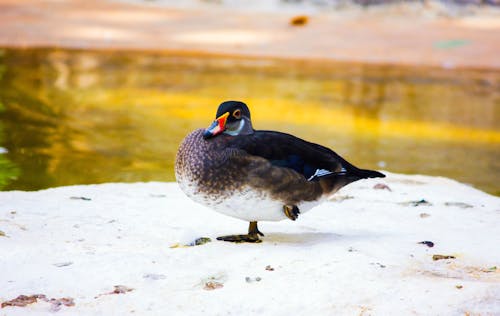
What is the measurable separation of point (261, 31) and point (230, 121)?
39.4ft

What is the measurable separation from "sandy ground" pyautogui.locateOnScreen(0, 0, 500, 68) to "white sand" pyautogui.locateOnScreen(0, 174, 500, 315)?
935 centimetres

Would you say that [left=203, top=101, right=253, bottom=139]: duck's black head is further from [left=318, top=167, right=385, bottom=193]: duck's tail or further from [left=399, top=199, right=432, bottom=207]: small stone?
[left=399, top=199, right=432, bottom=207]: small stone

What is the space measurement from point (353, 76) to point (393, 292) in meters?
9.29

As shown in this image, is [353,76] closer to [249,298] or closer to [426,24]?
[426,24]

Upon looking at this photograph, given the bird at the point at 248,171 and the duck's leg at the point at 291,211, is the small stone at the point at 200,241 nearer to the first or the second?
the bird at the point at 248,171

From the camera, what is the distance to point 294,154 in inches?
167

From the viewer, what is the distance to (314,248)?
13.4 ft

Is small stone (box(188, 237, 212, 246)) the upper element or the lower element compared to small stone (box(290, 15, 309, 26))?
lower

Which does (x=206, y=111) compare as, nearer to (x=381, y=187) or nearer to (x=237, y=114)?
(x=381, y=187)

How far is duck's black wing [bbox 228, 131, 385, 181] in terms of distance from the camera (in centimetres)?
412

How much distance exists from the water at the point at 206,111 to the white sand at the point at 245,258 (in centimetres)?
149

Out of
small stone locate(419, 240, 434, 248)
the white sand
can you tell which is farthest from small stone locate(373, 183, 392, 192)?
small stone locate(419, 240, 434, 248)

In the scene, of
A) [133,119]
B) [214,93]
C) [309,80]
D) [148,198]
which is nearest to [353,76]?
[309,80]

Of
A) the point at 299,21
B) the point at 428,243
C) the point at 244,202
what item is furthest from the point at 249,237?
the point at 299,21
